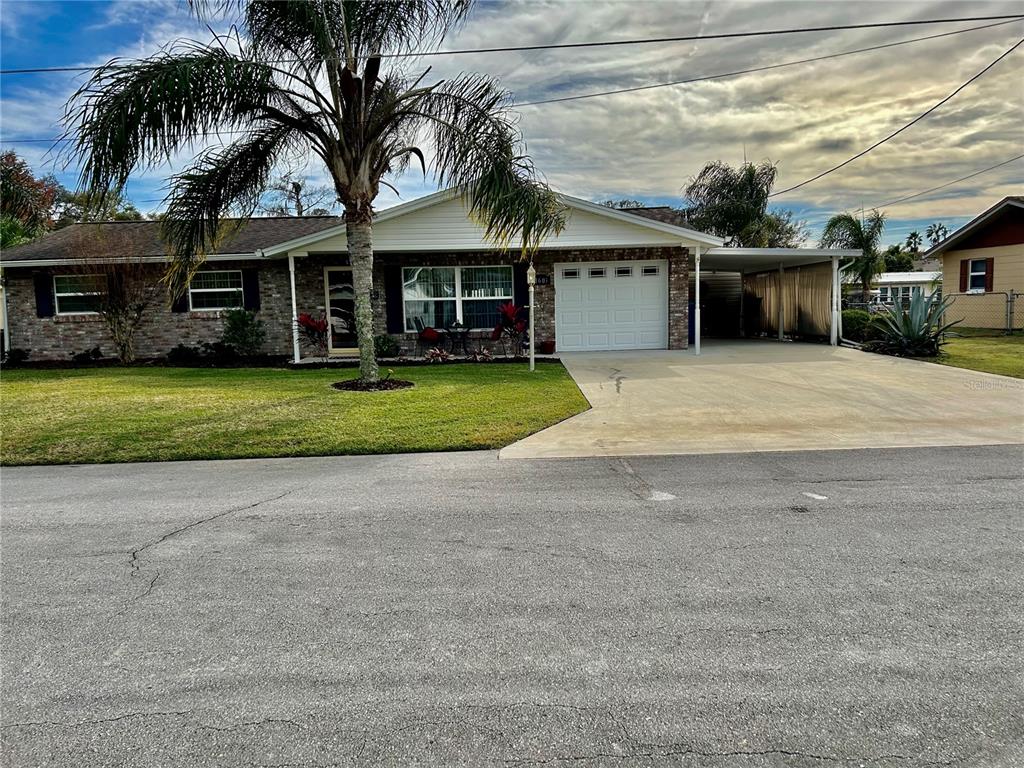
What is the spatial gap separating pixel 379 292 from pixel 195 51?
28.0 ft

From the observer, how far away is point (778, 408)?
30.4ft

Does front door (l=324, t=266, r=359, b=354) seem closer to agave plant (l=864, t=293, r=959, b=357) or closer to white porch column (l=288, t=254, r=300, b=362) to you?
white porch column (l=288, t=254, r=300, b=362)

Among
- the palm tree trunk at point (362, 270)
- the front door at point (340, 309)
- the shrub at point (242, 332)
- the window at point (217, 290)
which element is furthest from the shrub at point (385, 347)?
the palm tree trunk at point (362, 270)

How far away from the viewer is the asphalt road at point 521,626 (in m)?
2.38

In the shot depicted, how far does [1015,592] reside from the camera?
3.47m

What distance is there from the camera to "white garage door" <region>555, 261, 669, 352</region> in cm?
1752

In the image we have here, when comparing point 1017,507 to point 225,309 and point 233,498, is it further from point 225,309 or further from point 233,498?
point 225,309

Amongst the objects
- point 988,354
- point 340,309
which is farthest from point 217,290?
point 988,354

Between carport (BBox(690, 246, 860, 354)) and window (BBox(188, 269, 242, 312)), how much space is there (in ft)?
37.9

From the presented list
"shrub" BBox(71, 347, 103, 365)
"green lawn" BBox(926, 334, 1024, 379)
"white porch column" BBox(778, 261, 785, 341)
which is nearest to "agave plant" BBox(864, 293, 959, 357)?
"green lawn" BBox(926, 334, 1024, 379)

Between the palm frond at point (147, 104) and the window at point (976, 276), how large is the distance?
1002 inches

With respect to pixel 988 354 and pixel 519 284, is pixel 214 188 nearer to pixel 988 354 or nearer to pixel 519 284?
pixel 519 284

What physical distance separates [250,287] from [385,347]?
3974 mm

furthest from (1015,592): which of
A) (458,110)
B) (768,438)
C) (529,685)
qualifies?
(458,110)
